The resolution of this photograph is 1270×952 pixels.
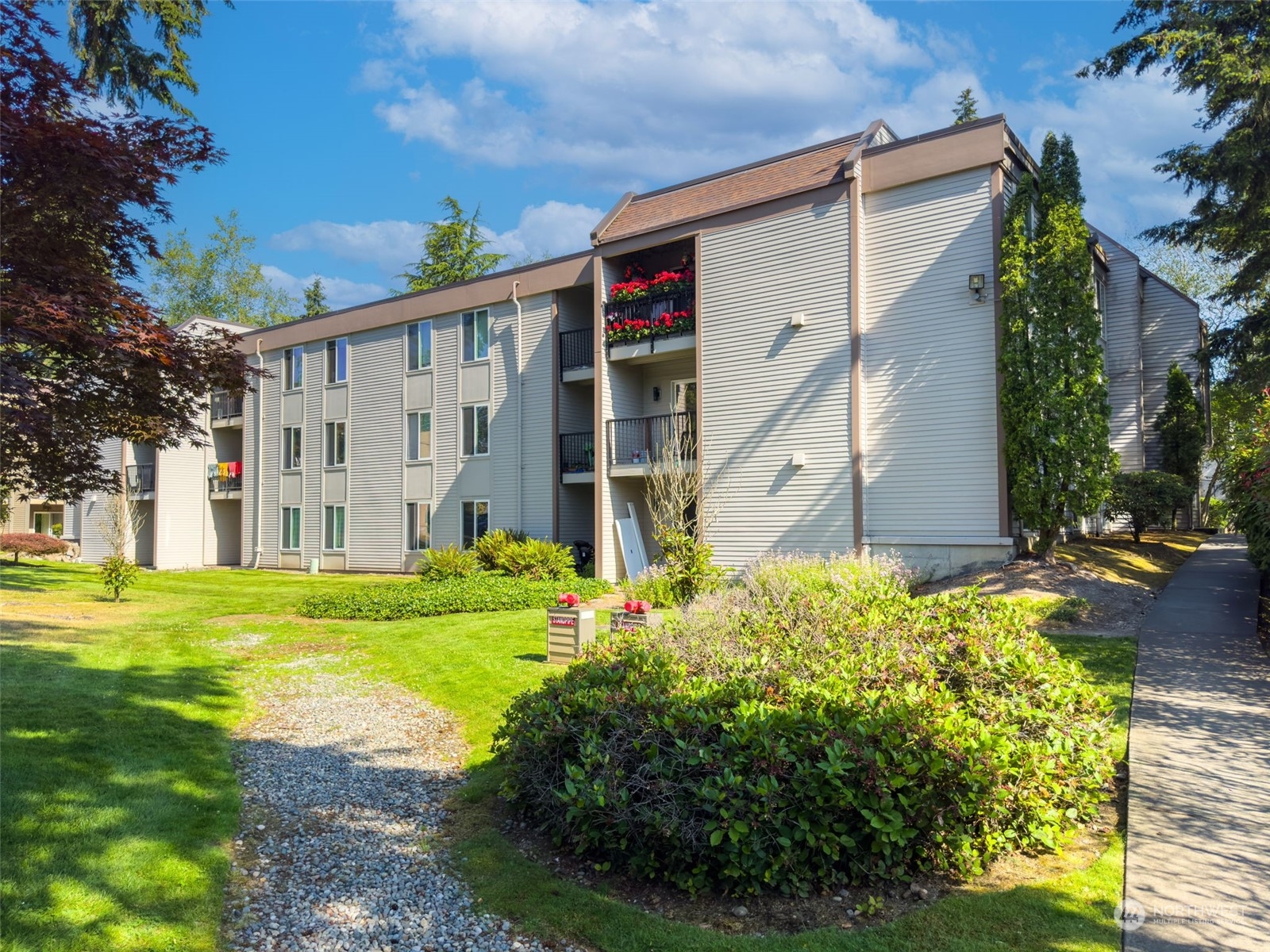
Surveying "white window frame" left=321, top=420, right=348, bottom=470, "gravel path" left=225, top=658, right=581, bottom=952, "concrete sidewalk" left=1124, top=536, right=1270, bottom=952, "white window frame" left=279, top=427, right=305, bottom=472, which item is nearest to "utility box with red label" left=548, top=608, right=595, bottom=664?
"gravel path" left=225, top=658, right=581, bottom=952

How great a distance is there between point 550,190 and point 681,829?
65.0 ft

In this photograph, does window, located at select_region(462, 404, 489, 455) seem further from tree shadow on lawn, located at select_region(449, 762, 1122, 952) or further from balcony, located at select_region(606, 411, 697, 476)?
tree shadow on lawn, located at select_region(449, 762, 1122, 952)

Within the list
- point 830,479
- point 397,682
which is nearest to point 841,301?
point 830,479

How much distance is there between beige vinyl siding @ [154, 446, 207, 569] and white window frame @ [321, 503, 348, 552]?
7520 millimetres

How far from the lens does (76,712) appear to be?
22.8ft

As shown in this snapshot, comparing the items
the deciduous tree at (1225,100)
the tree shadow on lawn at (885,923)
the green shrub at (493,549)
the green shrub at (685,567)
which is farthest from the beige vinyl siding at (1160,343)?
the tree shadow on lawn at (885,923)

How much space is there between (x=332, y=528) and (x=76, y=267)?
19.5 metres

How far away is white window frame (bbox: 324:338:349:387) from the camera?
2594cm

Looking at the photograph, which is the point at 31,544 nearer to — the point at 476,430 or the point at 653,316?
the point at 476,430

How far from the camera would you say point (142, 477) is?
3031 cm

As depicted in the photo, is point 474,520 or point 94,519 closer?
point 474,520

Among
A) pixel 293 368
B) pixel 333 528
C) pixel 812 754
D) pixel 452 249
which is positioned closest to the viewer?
pixel 812 754

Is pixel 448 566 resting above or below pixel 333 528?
below

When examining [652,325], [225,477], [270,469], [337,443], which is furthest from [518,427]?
[225,477]
